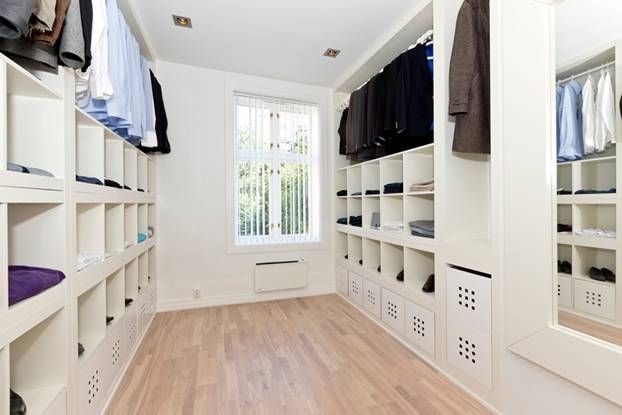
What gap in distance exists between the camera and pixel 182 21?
214cm

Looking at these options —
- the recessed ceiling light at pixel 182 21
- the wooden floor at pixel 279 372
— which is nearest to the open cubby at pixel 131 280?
the wooden floor at pixel 279 372

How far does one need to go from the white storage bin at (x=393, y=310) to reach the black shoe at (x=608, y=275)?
3.93ft

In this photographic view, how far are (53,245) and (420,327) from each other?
212 cm

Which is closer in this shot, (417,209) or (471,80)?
(471,80)

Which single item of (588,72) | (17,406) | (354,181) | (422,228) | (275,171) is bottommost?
(17,406)

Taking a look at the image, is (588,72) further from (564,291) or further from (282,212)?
(282,212)

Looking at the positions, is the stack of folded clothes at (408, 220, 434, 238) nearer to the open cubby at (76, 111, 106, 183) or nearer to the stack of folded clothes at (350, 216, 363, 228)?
the stack of folded clothes at (350, 216, 363, 228)

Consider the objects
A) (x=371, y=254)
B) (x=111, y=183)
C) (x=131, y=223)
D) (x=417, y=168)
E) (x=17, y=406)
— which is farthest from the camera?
(x=371, y=254)

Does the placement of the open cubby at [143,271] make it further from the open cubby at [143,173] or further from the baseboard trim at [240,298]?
the open cubby at [143,173]

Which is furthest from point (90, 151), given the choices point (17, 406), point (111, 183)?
point (17, 406)

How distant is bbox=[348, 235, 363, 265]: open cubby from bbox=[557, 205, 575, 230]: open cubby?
6.29 ft

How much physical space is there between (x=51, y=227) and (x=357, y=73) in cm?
279

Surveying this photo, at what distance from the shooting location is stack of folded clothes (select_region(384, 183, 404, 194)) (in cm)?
231

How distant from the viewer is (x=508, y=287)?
4.52ft
